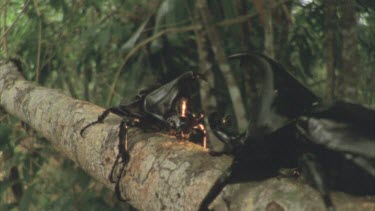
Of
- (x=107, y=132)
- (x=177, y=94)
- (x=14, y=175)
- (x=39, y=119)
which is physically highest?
(x=177, y=94)

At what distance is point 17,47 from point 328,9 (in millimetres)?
2291

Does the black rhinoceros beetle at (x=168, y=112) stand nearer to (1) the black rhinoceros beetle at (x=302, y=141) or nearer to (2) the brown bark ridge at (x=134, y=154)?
(2) the brown bark ridge at (x=134, y=154)

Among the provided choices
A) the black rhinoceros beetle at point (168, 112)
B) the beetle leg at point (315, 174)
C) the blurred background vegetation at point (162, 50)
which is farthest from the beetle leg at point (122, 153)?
the beetle leg at point (315, 174)

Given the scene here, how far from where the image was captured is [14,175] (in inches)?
139

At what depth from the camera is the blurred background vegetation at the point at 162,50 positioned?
6.93ft

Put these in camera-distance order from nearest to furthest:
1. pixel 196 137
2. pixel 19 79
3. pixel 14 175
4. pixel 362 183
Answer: pixel 362 183, pixel 196 137, pixel 19 79, pixel 14 175

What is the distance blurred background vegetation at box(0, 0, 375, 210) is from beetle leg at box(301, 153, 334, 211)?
782mm

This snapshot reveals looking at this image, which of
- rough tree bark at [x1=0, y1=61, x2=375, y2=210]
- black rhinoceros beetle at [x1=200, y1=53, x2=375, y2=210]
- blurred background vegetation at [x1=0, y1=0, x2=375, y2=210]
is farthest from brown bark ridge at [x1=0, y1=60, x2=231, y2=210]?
blurred background vegetation at [x1=0, y1=0, x2=375, y2=210]

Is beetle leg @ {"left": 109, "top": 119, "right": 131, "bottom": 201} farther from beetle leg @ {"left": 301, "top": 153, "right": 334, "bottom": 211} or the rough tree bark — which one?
beetle leg @ {"left": 301, "top": 153, "right": 334, "bottom": 211}

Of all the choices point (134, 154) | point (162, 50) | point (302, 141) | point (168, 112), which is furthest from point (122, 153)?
point (162, 50)

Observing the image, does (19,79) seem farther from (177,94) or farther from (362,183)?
(362,183)

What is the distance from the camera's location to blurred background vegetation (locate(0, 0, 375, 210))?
6.93ft

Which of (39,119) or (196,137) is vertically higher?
(196,137)

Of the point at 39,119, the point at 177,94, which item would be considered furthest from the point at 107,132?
the point at 39,119
